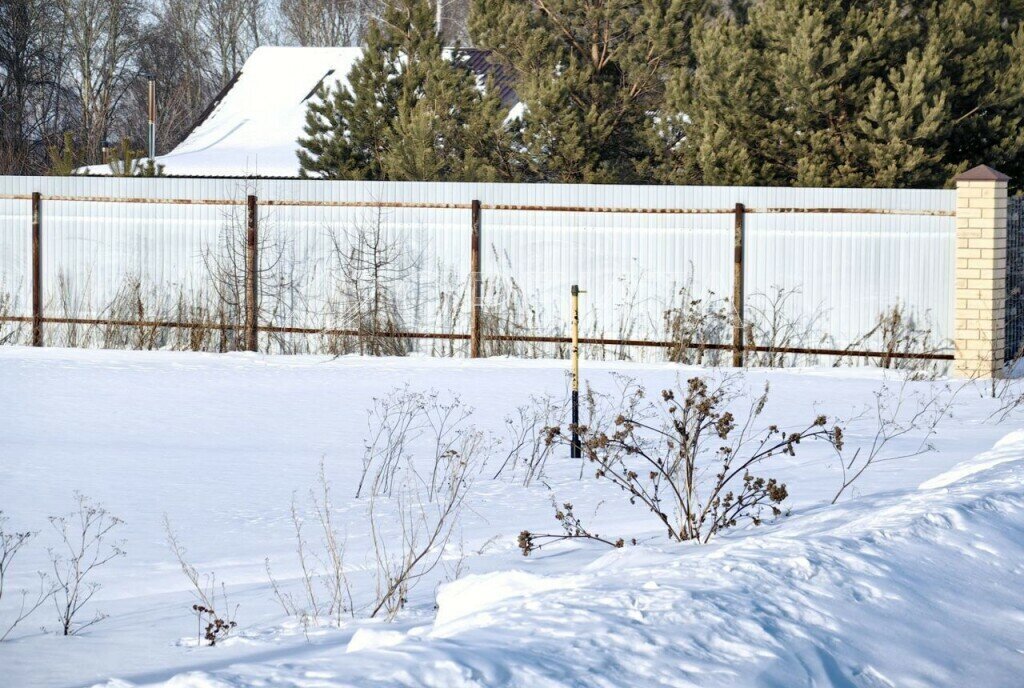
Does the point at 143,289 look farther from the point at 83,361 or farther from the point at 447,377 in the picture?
the point at 447,377

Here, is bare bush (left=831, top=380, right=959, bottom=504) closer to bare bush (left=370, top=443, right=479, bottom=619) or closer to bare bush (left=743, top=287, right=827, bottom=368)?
bare bush (left=743, top=287, right=827, bottom=368)

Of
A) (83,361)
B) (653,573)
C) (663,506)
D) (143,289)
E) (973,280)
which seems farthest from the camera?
(143,289)

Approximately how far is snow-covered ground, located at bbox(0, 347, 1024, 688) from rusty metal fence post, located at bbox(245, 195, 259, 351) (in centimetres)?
373

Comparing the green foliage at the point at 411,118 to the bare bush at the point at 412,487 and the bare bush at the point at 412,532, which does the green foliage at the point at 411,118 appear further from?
the bare bush at the point at 412,532

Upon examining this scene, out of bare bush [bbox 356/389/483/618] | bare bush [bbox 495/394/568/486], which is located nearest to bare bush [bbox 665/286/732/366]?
bare bush [bbox 495/394/568/486]

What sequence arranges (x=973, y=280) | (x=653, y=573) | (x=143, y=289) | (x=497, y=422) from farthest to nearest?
(x=143, y=289)
(x=973, y=280)
(x=497, y=422)
(x=653, y=573)

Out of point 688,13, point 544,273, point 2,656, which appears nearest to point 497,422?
point 544,273

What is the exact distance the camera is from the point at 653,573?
18.7 feet

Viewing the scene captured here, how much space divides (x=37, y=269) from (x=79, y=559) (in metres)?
9.92

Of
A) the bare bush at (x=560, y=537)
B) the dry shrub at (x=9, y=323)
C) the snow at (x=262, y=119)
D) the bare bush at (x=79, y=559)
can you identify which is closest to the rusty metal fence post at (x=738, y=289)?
the bare bush at (x=560, y=537)

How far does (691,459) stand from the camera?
726cm

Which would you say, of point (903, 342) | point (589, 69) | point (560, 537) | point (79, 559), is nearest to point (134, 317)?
point (589, 69)

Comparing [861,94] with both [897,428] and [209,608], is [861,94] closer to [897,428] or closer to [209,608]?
[897,428]

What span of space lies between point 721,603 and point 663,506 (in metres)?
3.11
